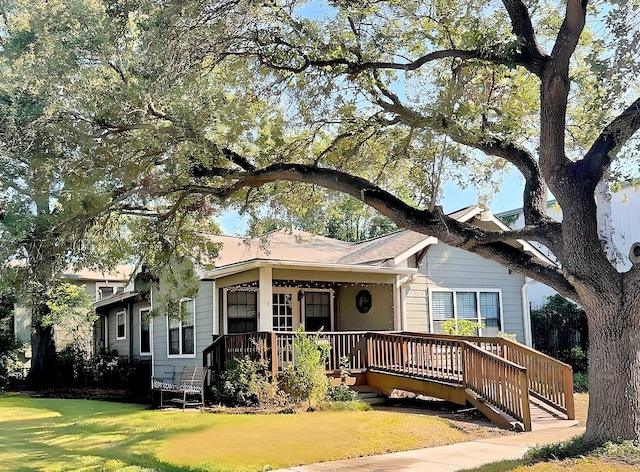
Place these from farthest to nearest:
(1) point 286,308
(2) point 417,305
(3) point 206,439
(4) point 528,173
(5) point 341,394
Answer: (1) point 286,308
(2) point 417,305
(5) point 341,394
(3) point 206,439
(4) point 528,173

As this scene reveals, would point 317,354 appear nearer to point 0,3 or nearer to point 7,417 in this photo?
point 7,417

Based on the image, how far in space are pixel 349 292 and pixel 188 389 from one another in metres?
6.31

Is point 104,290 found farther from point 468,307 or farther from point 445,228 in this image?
point 445,228

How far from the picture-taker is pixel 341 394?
1469cm

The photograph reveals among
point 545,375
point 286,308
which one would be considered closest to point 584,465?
point 545,375

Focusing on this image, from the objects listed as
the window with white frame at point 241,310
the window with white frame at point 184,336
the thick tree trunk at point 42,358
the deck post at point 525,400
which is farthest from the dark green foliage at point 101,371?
the deck post at point 525,400

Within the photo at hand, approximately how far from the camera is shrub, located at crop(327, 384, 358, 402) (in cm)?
1460

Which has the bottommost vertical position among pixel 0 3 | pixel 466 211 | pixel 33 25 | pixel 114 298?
pixel 114 298

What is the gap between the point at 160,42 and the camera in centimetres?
802

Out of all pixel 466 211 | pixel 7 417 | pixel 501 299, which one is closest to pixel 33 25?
pixel 7 417

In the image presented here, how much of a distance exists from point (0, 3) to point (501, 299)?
15.9 metres

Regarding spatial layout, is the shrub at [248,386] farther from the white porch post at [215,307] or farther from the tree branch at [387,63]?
the tree branch at [387,63]

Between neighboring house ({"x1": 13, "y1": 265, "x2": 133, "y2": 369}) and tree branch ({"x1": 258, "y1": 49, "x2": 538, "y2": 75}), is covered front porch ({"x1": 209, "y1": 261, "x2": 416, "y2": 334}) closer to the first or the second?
tree branch ({"x1": 258, "y1": 49, "x2": 538, "y2": 75})

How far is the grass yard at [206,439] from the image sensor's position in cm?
946
